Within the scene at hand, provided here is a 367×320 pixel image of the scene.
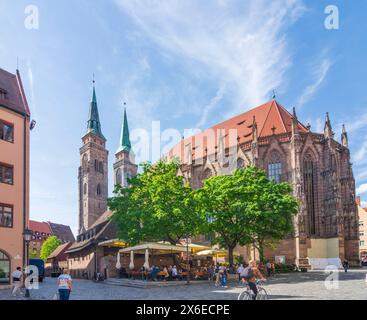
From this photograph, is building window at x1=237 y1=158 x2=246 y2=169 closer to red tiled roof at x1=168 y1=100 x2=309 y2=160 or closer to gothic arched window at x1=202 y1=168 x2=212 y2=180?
red tiled roof at x1=168 y1=100 x2=309 y2=160

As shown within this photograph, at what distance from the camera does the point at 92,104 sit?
101500mm

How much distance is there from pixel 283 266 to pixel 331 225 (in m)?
14.9

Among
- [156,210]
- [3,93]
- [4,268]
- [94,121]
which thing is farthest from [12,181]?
[94,121]

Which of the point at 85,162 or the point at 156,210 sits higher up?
the point at 85,162

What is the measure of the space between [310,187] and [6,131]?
37.2 metres

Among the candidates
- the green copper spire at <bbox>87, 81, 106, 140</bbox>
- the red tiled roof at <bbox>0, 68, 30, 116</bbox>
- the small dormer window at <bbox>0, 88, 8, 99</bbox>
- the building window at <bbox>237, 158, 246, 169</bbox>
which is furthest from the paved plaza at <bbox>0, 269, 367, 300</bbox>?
the green copper spire at <bbox>87, 81, 106, 140</bbox>

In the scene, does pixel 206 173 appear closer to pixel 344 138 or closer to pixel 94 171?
pixel 344 138

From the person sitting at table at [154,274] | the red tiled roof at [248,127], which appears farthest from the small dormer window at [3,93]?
the red tiled roof at [248,127]

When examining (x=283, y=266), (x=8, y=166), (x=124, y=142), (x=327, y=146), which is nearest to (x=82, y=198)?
(x=124, y=142)

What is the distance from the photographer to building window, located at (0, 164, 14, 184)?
2631 cm

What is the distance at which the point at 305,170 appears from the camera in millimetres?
53688

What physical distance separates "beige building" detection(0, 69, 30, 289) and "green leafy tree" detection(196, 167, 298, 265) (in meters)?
12.4

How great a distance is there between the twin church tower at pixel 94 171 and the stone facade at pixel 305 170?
40.2 meters

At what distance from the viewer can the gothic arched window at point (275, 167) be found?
177 ft
